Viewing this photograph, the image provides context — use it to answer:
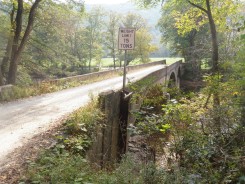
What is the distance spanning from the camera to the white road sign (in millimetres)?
9516

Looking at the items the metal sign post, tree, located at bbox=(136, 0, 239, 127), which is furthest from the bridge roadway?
tree, located at bbox=(136, 0, 239, 127)

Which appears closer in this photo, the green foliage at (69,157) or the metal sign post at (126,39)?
the green foliage at (69,157)

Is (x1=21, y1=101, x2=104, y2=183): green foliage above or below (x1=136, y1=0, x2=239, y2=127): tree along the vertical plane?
below

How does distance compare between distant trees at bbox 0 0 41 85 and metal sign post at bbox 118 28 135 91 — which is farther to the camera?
distant trees at bbox 0 0 41 85

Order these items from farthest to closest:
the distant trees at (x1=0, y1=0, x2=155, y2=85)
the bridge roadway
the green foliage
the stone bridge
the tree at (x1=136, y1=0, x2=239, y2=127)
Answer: the distant trees at (x1=0, y1=0, x2=155, y2=85) < the tree at (x1=136, y1=0, x2=239, y2=127) < the stone bridge < the bridge roadway < the green foliage

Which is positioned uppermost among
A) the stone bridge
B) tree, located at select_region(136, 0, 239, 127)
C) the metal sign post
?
tree, located at select_region(136, 0, 239, 127)

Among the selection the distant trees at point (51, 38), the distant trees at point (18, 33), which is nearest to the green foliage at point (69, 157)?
the distant trees at point (18, 33)

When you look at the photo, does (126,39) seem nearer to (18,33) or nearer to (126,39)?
(126,39)

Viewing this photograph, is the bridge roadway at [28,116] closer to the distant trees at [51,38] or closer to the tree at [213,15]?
the distant trees at [51,38]

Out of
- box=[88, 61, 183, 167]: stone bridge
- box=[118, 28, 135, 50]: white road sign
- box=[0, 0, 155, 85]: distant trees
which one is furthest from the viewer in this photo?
box=[0, 0, 155, 85]: distant trees

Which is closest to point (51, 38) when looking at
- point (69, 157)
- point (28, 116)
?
point (28, 116)

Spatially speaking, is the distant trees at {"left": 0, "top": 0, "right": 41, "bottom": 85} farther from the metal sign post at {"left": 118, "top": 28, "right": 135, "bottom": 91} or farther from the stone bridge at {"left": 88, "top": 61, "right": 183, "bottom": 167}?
the stone bridge at {"left": 88, "top": 61, "right": 183, "bottom": 167}

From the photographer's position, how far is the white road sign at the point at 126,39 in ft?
31.2

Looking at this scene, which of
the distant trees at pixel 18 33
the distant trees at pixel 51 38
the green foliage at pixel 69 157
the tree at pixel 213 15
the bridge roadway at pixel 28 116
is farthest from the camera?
the distant trees at pixel 51 38
